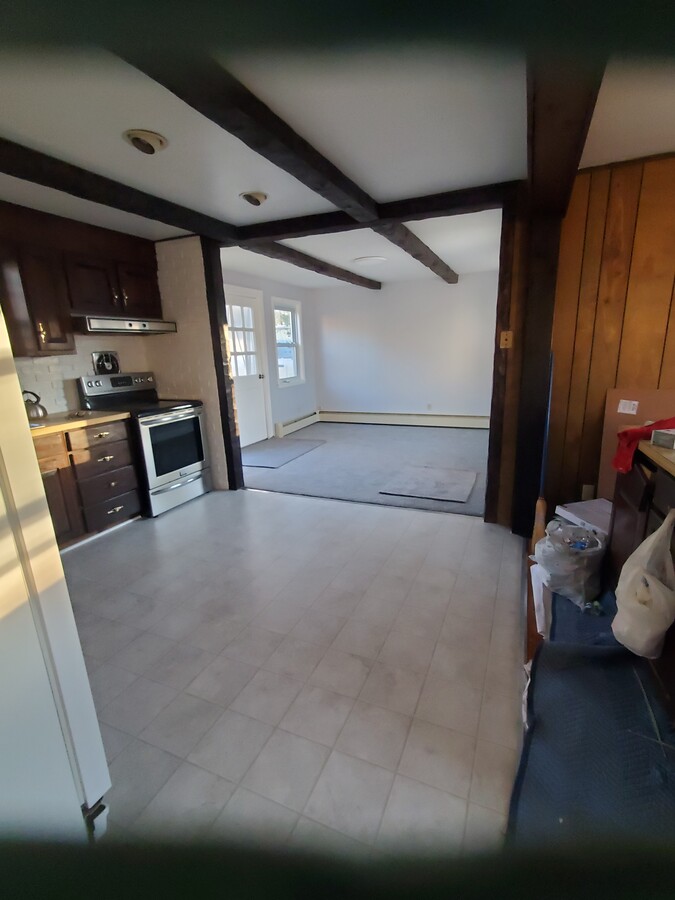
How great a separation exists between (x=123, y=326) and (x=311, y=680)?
115 inches

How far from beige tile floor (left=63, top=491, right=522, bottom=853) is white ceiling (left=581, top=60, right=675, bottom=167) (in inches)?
85.2

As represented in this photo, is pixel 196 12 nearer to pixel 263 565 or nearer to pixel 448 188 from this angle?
pixel 263 565

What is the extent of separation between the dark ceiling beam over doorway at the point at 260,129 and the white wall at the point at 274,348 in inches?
121

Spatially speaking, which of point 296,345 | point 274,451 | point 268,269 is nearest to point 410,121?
point 268,269

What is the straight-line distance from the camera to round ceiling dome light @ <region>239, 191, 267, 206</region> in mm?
2592

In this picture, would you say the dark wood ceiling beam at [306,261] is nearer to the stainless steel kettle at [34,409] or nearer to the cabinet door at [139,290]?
the cabinet door at [139,290]

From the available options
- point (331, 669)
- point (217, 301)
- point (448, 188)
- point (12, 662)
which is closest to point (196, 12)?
point (12, 662)

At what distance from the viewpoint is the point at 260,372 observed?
5.75m

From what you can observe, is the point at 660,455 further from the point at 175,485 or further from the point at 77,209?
the point at 77,209

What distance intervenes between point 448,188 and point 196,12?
9.45 ft

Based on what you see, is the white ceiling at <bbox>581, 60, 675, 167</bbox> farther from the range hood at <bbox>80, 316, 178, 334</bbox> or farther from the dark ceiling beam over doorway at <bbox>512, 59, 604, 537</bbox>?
the range hood at <bbox>80, 316, 178, 334</bbox>

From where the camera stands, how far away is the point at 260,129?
1632 millimetres

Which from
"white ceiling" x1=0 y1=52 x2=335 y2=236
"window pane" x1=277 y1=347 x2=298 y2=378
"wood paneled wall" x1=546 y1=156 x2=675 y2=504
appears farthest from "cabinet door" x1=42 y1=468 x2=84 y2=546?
"window pane" x1=277 y1=347 x2=298 y2=378

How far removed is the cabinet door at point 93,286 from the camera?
9.83 feet
